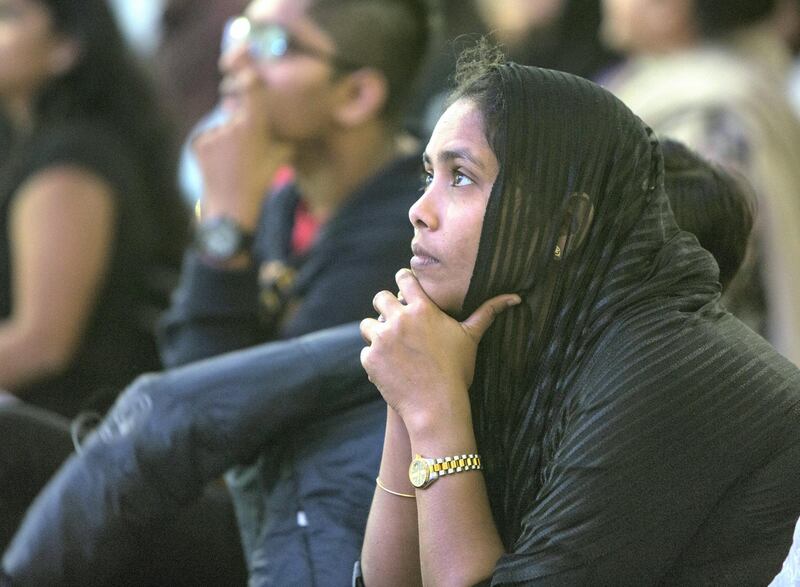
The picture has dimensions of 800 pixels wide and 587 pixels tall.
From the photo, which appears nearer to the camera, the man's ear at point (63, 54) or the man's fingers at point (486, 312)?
the man's fingers at point (486, 312)

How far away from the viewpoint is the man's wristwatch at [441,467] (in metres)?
1.34

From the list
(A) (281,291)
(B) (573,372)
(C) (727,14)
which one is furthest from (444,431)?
(C) (727,14)

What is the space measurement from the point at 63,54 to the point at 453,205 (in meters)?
2.07

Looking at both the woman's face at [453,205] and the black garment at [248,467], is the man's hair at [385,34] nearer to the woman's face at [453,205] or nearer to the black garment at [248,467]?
the black garment at [248,467]

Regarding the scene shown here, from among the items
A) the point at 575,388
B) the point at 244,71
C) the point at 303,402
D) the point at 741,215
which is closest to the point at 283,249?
the point at 244,71

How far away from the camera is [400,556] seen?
4.74 ft

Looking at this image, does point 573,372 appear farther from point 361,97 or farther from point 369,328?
point 361,97

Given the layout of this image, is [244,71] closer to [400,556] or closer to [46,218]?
[46,218]

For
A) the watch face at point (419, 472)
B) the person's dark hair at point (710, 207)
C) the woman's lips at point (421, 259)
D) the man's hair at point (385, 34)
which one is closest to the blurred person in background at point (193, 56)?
the man's hair at point (385, 34)

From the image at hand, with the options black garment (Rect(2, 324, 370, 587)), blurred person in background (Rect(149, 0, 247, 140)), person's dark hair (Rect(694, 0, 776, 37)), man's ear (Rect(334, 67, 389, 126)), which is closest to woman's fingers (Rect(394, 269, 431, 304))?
black garment (Rect(2, 324, 370, 587))

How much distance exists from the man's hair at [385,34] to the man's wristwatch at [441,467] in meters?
1.40

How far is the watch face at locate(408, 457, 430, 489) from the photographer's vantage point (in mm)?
1347

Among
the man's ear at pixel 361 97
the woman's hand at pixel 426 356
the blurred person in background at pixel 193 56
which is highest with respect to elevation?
the blurred person in background at pixel 193 56

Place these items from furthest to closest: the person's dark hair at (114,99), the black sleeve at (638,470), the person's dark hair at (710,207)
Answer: the person's dark hair at (114,99) < the person's dark hair at (710,207) < the black sleeve at (638,470)
